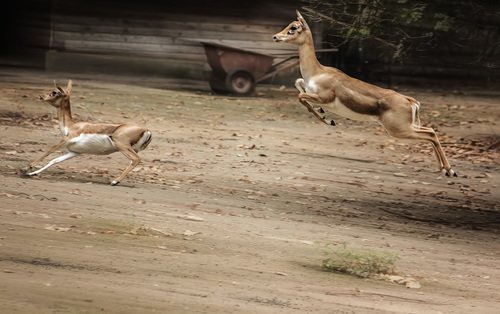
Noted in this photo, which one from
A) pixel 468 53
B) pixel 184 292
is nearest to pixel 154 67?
pixel 468 53

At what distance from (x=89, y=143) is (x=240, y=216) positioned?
217 centimetres

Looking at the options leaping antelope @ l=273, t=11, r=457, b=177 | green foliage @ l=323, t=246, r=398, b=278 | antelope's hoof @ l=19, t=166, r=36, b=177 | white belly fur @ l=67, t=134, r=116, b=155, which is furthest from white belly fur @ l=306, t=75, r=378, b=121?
antelope's hoof @ l=19, t=166, r=36, b=177

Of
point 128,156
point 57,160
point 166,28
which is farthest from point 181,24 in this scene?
point 57,160

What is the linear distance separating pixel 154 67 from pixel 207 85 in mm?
2159

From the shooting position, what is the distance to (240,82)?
26672 mm

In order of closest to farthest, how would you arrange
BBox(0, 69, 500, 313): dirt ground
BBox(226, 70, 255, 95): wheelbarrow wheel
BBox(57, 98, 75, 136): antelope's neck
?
BBox(0, 69, 500, 313): dirt ground
BBox(57, 98, 75, 136): antelope's neck
BBox(226, 70, 255, 95): wheelbarrow wheel

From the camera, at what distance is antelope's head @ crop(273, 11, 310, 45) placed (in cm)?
1384

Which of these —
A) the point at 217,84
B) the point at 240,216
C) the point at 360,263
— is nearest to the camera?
the point at 360,263

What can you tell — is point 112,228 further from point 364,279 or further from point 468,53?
point 468,53

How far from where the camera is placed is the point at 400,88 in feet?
99.5

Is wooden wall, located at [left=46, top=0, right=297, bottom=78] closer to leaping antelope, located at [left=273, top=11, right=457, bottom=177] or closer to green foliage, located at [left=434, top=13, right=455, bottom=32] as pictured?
green foliage, located at [left=434, top=13, right=455, bottom=32]

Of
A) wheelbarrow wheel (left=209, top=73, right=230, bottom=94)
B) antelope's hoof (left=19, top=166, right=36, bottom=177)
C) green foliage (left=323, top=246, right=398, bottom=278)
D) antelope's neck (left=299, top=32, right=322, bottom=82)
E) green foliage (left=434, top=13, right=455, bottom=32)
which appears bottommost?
wheelbarrow wheel (left=209, top=73, right=230, bottom=94)

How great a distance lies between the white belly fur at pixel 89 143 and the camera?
13.1 metres

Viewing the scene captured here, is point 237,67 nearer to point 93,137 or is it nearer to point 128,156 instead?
point 128,156
